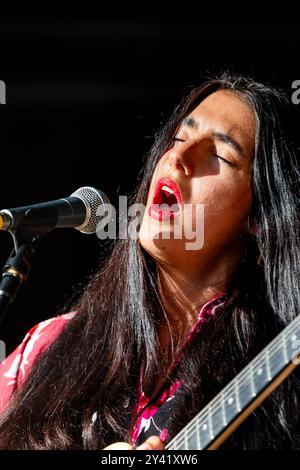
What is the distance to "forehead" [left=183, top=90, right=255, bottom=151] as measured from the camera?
1.83 m

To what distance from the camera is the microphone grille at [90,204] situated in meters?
1.50

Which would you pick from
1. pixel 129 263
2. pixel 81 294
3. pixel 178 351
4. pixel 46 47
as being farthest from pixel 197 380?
pixel 46 47

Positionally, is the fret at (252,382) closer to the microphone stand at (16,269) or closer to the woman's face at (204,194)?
the microphone stand at (16,269)

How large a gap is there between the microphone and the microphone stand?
2cm

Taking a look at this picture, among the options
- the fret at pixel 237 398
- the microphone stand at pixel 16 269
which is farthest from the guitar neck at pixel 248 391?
the microphone stand at pixel 16 269

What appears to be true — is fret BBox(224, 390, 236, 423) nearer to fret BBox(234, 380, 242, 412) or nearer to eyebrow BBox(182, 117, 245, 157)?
fret BBox(234, 380, 242, 412)

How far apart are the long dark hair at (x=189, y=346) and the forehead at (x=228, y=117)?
18mm

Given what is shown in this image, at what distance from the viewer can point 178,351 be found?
69.2 inches

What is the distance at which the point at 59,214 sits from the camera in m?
1.42

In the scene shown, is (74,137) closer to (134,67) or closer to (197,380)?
(134,67)

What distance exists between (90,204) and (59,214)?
10 centimetres
